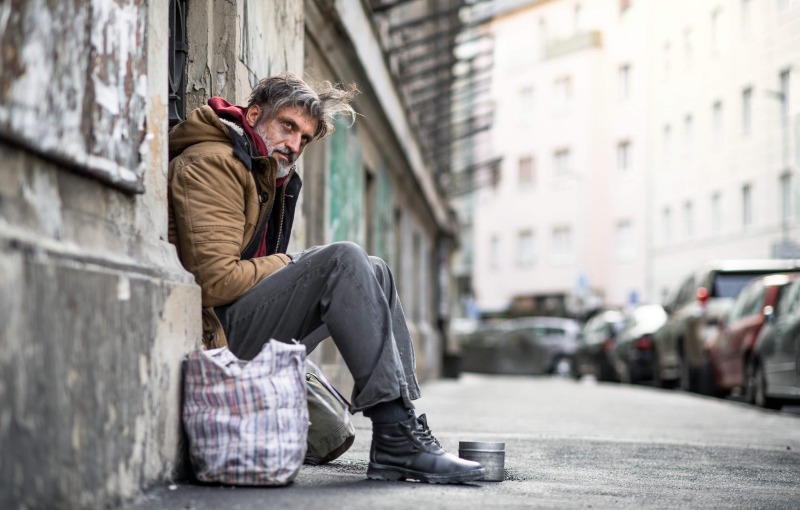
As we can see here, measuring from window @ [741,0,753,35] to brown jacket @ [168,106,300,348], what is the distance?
33.7 metres

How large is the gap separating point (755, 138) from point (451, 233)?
1219 cm

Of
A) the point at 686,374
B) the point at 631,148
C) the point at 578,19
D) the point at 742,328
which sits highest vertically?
the point at 578,19

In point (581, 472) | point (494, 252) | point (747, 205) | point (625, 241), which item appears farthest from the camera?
point (494, 252)

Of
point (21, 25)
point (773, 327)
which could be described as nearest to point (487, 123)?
point (773, 327)

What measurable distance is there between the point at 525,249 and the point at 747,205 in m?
18.8

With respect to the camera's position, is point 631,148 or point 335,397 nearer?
point 335,397

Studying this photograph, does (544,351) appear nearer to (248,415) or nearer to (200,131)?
(200,131)

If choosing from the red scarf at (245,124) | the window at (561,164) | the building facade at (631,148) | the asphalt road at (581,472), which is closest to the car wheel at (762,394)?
the asphalt road at (581,472)

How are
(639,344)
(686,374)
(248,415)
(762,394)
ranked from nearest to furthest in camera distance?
(248,415) → (762,394) → (686,374) → (639,344)

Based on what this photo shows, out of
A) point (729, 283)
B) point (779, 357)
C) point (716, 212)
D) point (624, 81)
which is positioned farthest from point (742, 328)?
point (624, 81)

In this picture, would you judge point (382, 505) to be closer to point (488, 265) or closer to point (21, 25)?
point (21, 25)

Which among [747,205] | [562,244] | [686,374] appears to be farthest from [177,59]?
[562,244]

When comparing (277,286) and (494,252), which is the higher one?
(494,252)

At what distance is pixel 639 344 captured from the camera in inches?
947
